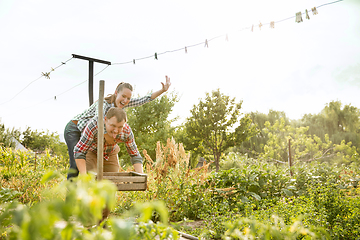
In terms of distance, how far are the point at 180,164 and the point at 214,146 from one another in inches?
386

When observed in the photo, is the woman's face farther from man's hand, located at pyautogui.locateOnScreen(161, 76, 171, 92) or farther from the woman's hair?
man's hand, located at pyautogui.locateOnScreen(161, 76, 171, 92)

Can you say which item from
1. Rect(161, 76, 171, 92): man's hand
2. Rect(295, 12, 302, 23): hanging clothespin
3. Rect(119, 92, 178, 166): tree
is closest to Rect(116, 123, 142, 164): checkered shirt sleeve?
Rect(161, 76, 171, 92): man's hand

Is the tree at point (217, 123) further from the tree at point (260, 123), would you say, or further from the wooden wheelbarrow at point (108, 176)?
the wooden wheelbarrow at point (108, 176)

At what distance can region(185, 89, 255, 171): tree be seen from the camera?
13656 millimetres

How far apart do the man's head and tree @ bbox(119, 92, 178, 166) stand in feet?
34.6

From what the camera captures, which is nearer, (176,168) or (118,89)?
(118,89)

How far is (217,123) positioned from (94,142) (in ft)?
37.6

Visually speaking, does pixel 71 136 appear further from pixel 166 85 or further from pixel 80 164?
pixel 166 85

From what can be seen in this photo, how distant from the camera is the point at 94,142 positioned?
8.88 feet

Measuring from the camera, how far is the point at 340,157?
47.7 ft

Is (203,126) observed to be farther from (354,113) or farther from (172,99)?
(354,113)

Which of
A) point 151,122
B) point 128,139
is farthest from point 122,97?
point 151,122

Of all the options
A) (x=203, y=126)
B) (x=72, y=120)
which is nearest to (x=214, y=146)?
(x=203, y=126)

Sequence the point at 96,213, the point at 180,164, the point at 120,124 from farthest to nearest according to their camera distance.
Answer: the point at 180,164
the point at 120,124
the point at 96,213
